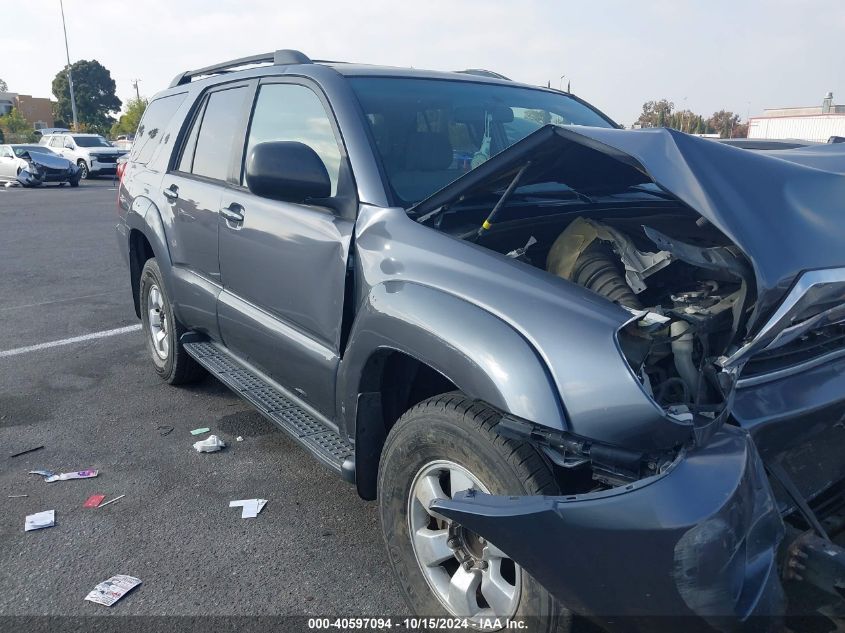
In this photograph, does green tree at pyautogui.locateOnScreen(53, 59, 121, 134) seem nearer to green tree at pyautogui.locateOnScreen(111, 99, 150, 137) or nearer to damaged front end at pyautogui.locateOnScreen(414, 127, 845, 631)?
green tree at pyautogui.locateOnScreen(111, 99, 150, 137)

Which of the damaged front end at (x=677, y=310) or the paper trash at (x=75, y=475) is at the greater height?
the damaged front end at (x=677, y=310)

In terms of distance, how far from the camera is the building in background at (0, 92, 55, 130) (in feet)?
271

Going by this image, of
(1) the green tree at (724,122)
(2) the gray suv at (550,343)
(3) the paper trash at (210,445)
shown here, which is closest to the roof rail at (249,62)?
(2) the gray suv at (550,343)

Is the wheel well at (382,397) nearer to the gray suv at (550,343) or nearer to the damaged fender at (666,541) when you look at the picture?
the gray suv at (550,343)

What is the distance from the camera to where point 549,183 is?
310 cm

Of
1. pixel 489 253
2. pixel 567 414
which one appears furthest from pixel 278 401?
pixel 567 414

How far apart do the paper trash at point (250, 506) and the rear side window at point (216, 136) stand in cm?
168

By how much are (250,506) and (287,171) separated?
1.63 m

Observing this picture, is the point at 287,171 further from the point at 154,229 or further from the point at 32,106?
the point at 32,106

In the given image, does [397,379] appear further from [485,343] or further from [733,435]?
[733,435]

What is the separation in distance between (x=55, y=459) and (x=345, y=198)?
2338mm

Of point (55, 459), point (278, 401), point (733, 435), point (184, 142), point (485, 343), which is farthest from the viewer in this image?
point (184, 142)

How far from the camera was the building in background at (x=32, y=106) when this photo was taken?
82.5 metres

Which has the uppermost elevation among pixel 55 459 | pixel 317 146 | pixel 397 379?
pixel 317 146
